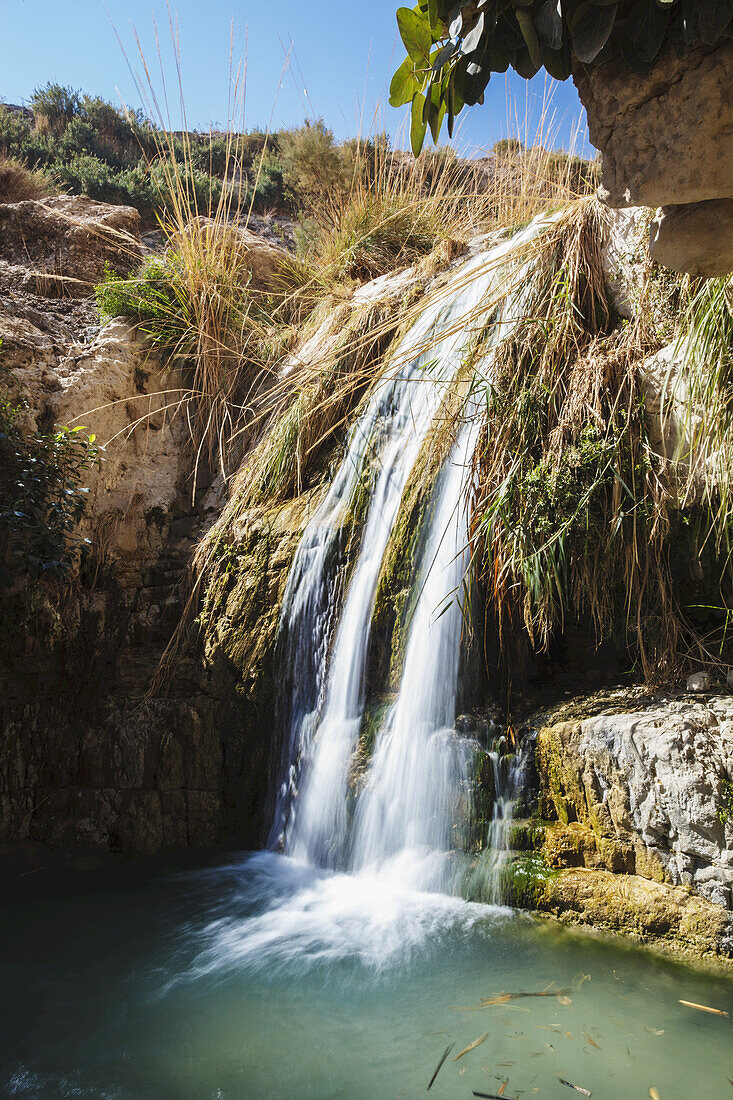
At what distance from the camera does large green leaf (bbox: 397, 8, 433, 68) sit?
123 cm

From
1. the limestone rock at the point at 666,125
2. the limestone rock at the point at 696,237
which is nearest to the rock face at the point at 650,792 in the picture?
the limestone rock at the point at 696,237

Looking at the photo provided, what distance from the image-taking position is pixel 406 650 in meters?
3.08

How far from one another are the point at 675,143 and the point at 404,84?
1.70 ft

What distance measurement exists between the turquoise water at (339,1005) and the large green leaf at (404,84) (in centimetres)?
217

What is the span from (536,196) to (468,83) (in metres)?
3.71

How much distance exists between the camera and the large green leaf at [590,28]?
1062 millimetres

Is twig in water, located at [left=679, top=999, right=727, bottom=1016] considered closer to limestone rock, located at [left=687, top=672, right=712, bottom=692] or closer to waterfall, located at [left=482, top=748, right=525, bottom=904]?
waterfall, located at [left=482, top=748, right=525, bottom=904]

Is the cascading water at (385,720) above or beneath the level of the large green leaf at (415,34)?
beneath

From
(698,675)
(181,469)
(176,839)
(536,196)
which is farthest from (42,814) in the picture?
(536,196)

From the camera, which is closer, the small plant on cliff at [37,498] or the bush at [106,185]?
the small plant on cliff at [37,498]

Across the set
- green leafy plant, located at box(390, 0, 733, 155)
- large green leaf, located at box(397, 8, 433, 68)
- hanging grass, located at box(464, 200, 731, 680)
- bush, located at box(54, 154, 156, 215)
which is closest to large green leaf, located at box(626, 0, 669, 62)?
green leafy plant, located at box(390, 0, 733, 155)

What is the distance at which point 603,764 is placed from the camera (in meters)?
2.38

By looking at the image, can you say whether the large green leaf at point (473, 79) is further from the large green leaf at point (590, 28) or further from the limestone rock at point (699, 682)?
the limestone rock at point (699, 682)

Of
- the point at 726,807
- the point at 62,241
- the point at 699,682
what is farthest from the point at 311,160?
the point at 726,807
